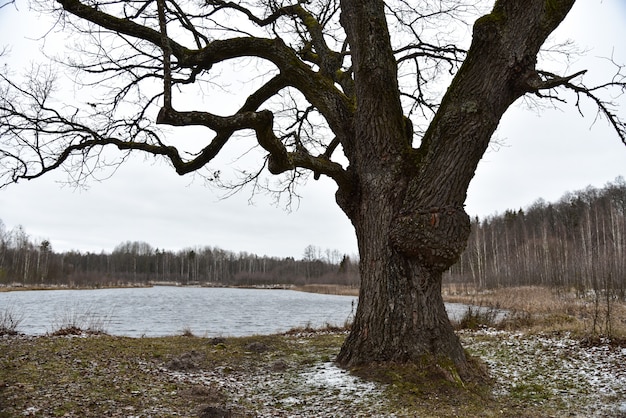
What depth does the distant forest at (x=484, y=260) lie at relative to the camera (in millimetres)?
30234

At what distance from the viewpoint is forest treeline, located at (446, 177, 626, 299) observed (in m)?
29.8

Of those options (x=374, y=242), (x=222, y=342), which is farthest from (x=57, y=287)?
(x=374, y=242)

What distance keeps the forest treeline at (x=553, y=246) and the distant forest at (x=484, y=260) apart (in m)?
0.10

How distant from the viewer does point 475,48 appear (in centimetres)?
491

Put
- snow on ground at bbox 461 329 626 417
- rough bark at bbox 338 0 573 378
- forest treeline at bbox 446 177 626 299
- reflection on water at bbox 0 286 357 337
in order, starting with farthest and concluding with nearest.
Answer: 1. forest treeline at bbox 446 177 626 299
2. reflection on water at bbox 0 286 357 337
3. rough bark at bbox 338 0 573 378
4. snow on ground at bbox 461 329 626 417

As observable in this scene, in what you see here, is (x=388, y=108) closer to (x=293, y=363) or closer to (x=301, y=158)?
(x=301, y=158)

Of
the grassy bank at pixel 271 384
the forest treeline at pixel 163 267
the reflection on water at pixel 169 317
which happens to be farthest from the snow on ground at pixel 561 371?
the forest treeline at pixel 163 267

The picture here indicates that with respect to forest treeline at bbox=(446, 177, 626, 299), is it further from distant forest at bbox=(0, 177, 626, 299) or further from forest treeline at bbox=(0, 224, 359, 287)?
forest treeline at bbox=(0, 224, 359, 287)

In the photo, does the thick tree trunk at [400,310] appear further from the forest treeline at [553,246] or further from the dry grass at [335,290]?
the dry grass at [335,290]

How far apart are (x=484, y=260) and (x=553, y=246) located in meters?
6.73

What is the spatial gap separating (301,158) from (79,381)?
3491 mm

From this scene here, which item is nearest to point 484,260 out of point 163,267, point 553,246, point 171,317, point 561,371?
point 553,246

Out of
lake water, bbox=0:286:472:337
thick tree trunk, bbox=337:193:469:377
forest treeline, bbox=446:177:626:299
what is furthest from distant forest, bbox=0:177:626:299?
lake water, bbox=0:286:472:337

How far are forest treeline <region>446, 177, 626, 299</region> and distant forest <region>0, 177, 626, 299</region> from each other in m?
0.10
